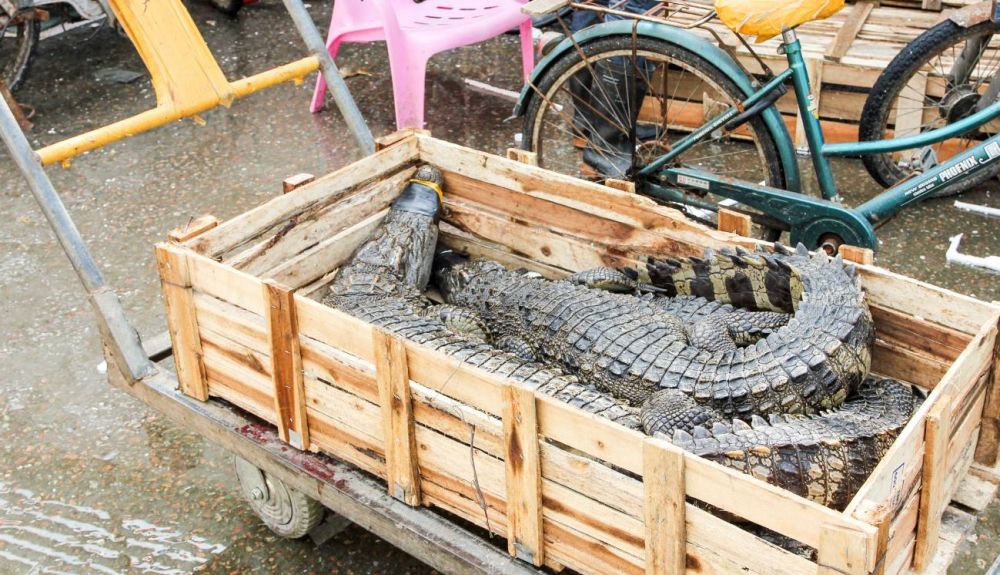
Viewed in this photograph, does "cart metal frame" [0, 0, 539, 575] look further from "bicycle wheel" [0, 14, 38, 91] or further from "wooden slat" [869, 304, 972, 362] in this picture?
"bicycle wheel" [0, 14, 38, 91]

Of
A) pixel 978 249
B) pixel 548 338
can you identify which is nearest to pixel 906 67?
pixel 978 249

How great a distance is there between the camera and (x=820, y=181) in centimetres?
→ 421

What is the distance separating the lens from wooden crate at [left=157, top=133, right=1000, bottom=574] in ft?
6.79

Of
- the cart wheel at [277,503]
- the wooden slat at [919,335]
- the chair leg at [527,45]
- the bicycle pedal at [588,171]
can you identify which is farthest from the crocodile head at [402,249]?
the chair leg at [527,45]

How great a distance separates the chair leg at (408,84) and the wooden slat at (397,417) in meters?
3.06

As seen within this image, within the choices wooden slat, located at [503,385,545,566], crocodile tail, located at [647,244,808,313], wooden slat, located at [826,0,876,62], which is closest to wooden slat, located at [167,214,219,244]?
wooden slat, located at [503,385,545,566]

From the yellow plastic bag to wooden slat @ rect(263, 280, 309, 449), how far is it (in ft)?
6.78

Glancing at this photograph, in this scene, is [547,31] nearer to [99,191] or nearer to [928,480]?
[99,191]

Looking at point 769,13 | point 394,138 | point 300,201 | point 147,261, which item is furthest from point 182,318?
point 769,13

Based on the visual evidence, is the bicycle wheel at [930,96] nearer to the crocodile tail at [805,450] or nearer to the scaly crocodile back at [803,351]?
the scaly crocodile back at [803,351]

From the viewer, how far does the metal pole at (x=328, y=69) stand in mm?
3672

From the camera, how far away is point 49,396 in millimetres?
3951

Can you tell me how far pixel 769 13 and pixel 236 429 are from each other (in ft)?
7.85

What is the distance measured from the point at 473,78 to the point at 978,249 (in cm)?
328
